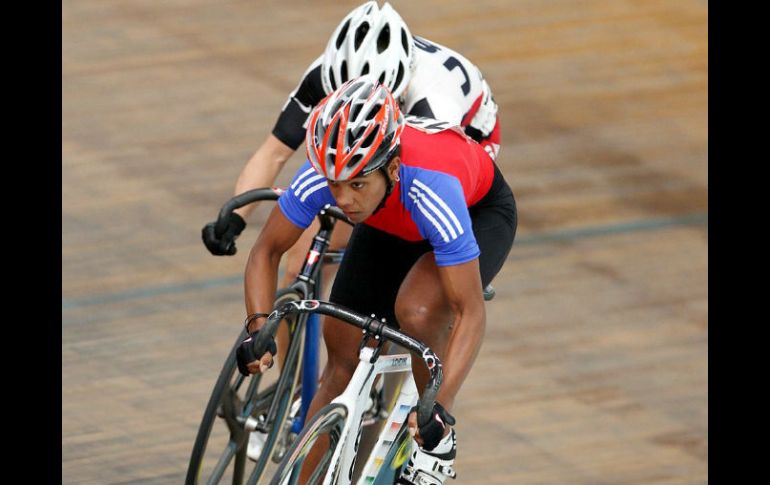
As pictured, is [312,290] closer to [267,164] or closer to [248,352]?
[267,164]

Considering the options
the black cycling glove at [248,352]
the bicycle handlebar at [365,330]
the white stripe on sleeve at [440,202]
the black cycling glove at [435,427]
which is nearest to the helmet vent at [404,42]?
the white stripe on sleeve at [440,202]

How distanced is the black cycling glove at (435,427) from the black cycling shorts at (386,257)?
76cm

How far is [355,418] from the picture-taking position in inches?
155

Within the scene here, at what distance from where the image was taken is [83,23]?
962 cm

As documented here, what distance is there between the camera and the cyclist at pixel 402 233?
12.2 feet

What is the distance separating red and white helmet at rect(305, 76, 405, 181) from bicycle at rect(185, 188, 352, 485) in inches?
27.1

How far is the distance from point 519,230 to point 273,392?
2.78 m

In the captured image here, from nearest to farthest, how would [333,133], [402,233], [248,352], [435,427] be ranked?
1. [435,427]
2. [333,133]
3. [248,352]
4. [402,233]

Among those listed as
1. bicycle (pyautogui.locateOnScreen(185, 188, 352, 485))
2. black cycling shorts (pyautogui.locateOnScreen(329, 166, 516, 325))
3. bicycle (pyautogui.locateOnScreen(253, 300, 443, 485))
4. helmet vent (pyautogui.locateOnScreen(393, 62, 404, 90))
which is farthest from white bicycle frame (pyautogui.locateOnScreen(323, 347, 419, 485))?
helmet vent (pyautogui.locateOnScreen(393, 62, 404, 90))

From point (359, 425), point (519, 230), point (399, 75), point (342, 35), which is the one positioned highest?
→ point (342, 35)

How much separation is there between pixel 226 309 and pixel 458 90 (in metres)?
1.92

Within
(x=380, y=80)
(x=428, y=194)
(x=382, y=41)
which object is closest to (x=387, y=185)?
(x=428, y=194)
